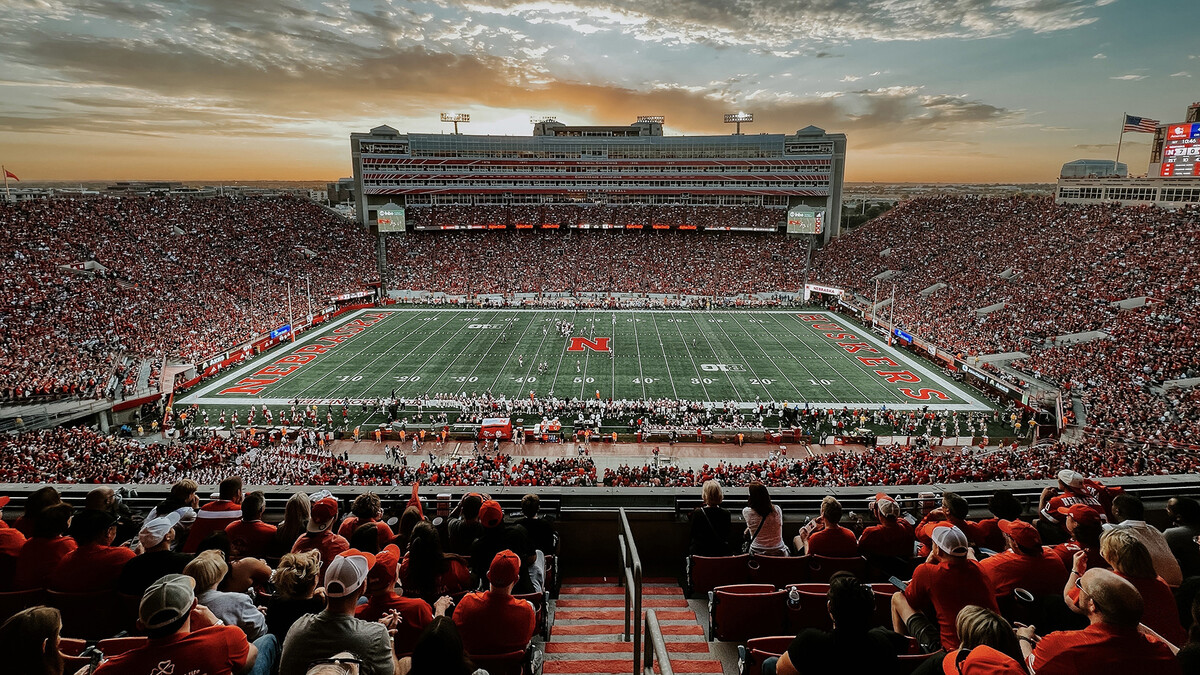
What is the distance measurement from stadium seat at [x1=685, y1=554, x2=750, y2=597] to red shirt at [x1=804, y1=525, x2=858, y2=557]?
53cm

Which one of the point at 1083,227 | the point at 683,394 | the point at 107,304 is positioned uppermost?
the point at 1083,227

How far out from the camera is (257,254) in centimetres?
4747

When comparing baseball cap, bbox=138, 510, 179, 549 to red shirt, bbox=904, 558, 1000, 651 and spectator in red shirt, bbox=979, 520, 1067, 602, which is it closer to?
red shirt, bbox=904, 558, 1000, 651

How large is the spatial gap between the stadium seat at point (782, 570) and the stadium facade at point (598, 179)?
62657 mm

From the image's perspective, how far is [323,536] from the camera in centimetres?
452

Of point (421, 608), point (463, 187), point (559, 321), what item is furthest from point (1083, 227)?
point (463, 187)

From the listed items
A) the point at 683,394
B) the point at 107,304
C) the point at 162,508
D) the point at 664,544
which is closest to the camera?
the point at 162,508

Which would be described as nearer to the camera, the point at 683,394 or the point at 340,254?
the point at 683,394

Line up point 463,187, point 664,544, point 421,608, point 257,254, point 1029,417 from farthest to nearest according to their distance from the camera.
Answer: point 463,187 < point 257,254 < point 1029,417 < point 664,544 < point 421,608

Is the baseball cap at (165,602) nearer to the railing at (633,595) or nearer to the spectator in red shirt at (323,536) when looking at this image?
the spectator in red shirt at (323,536)

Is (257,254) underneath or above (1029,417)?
above

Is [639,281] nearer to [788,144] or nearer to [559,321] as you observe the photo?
[559,321]

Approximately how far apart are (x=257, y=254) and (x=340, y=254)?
743 centimetres

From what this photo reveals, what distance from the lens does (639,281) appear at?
52281 mm
